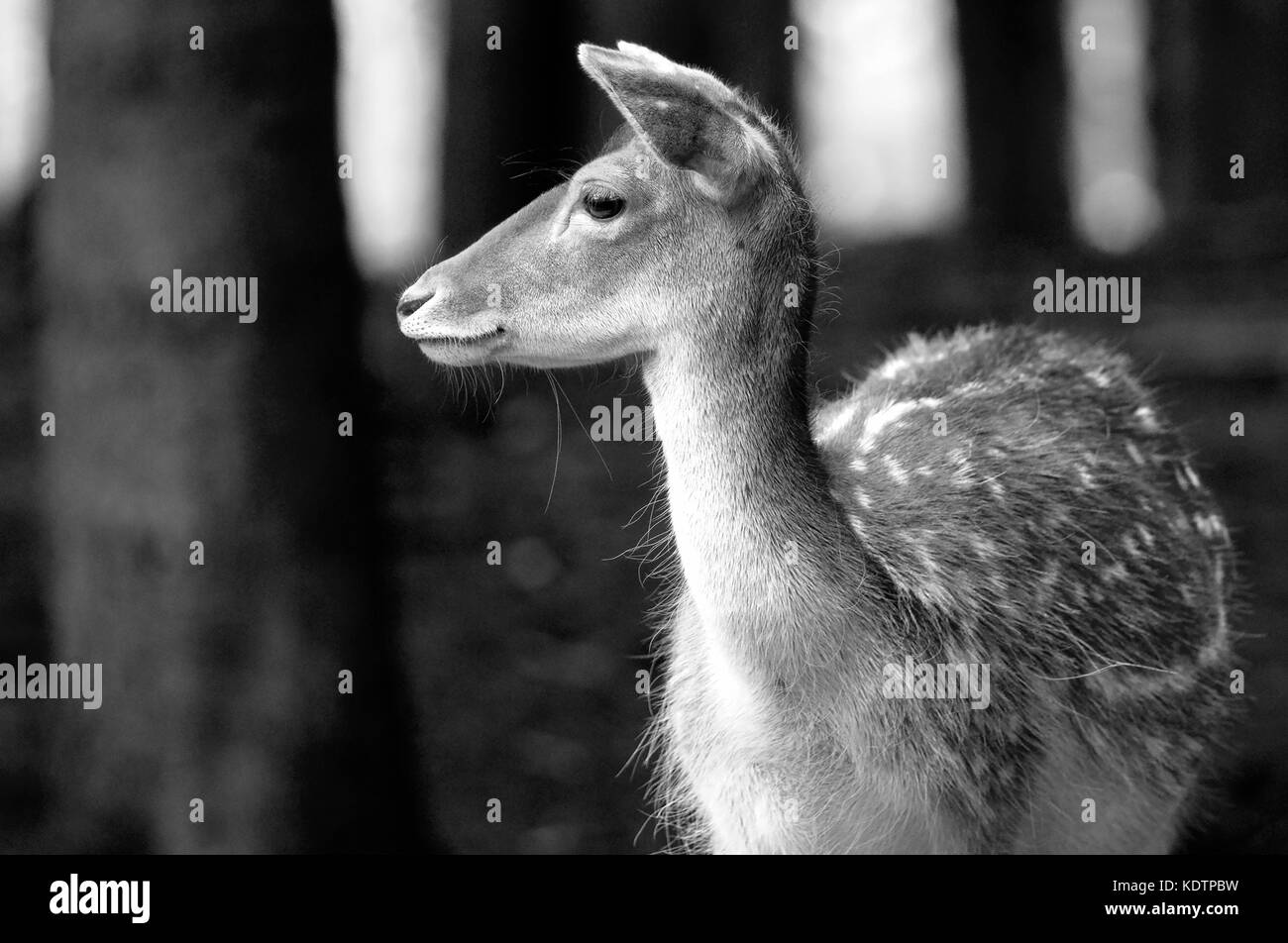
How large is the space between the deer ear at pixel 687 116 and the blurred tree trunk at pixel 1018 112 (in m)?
5.59

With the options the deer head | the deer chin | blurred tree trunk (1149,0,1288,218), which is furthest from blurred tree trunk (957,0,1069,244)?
the deer chin

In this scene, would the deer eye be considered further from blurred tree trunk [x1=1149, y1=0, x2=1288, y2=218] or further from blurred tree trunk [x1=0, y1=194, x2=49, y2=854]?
blurred tree trunk [x1=1149, y1=0, x2=1288, y2=218]

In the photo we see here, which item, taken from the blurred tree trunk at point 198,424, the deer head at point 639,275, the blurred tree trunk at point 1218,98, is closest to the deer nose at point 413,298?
the deer head at point 639,275

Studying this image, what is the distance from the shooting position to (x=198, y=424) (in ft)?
13.3

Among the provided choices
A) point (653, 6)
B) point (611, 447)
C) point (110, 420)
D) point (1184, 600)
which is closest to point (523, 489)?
point (611, 447)

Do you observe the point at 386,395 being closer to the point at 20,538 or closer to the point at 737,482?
the point at 20,538

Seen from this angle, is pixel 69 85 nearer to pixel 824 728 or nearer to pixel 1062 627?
pixel 824 728

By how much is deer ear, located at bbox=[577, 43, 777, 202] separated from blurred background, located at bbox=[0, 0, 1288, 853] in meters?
0.45

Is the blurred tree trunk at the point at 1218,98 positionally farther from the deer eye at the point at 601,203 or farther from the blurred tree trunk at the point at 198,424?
the blurred tree trunk at the point at 198,424

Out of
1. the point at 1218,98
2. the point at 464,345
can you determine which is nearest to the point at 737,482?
the point at 464,345

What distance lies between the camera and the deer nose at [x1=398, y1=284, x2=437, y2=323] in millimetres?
3305

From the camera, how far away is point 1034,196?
8.88 m

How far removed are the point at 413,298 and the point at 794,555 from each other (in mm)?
1062

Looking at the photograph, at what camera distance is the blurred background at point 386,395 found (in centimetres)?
402
